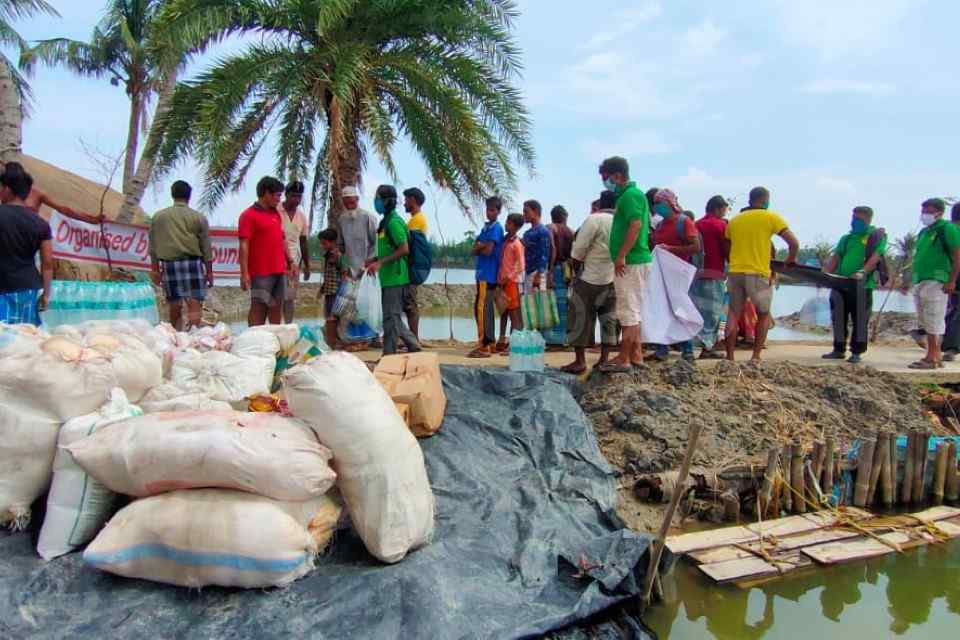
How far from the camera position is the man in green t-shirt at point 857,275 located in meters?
6.39

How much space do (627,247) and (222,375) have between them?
9.48 feet

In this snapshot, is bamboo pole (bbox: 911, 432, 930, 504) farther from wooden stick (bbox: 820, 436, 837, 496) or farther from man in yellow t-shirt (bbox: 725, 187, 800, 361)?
man in yellow t-shirt (bbox: 725, 187, 800, 361)

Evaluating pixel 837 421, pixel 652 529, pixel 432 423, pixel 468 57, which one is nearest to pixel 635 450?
pixel 652 529

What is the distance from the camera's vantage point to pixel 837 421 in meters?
4.91

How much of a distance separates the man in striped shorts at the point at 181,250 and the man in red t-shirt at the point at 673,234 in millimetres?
3959

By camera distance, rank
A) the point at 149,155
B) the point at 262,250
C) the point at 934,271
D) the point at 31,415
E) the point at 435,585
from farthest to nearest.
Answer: the point at 149,155, the point at 934,271, the point at 262,250, the point at 31,415, the point at 435,585

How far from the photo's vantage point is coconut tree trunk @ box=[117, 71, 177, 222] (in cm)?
773

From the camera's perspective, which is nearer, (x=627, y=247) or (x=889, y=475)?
(x=889, y=475)

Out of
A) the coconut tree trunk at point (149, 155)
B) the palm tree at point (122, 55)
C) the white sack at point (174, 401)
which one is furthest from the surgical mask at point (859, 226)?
the palm tree at point (122, 55)

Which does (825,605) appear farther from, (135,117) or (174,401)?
(135,117)

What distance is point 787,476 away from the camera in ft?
12.9

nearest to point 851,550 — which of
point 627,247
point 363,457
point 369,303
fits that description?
point 627,247

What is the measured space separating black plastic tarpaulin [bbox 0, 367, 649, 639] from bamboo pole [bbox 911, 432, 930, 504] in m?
2.30

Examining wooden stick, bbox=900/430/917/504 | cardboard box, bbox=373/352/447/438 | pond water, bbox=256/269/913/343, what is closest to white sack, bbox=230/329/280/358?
cardboard box, bbox=373/352/447/438
